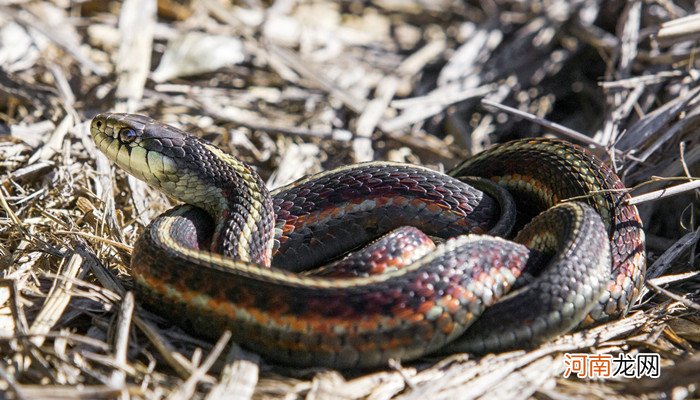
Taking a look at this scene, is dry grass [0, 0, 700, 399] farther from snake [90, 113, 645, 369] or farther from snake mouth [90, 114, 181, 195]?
snake mouth [90, 114, 181, 195]

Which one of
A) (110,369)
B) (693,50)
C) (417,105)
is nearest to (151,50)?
(417,105)

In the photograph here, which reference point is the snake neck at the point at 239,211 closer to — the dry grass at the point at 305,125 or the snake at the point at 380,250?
the snake at the point at 380,250

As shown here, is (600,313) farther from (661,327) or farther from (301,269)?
(301,269)

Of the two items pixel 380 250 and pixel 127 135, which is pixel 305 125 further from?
pixel 380 250

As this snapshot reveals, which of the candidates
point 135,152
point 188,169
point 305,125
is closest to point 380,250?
point 188,169

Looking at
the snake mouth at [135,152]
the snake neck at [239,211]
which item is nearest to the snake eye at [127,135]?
the snake mouth at [135,152]
